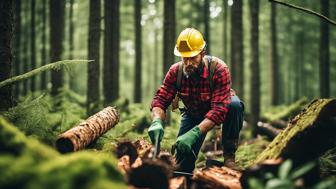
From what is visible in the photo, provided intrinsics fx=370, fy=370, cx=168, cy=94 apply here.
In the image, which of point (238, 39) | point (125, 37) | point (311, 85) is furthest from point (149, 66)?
point (238, 39)

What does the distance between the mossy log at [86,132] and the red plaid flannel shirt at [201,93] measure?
696mm

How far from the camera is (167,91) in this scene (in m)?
5.32

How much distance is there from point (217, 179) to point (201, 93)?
5.74ft

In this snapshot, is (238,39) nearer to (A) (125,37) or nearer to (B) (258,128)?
(B) (258,128)

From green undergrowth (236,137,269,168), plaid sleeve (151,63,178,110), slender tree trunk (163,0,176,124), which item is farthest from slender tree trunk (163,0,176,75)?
plaid sleeve (151,63,178,110)

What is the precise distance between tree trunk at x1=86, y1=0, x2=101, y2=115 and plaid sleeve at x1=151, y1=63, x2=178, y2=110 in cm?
356

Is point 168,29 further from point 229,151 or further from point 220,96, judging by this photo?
point 229,151

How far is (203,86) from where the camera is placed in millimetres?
5172

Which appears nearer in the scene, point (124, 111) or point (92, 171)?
point (92, 171)

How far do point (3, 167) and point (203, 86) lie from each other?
320 centimetres

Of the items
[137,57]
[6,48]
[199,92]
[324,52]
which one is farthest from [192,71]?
[324,52]

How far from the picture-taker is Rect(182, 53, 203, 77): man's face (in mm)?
5082

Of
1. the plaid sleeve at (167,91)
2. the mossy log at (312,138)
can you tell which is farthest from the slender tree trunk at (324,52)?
the mossy log at (312,138)

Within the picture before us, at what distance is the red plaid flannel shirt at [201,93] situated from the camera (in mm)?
4870
